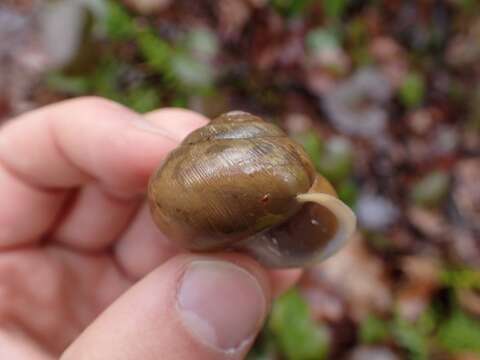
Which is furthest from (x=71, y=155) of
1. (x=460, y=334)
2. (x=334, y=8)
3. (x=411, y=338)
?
(x=334, y=8)

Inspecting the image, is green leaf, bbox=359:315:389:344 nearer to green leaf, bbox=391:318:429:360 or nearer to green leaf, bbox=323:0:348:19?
green leaf, bbox=391:318:429:360

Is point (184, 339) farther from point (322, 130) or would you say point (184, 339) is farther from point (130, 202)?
point (322, 130)

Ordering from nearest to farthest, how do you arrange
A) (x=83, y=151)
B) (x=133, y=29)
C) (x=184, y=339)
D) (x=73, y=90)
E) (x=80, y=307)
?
A: (x=184, y=339), (x=83, y=151), (x=80, y=307), (x=73, y=90), (x=133, y=29)

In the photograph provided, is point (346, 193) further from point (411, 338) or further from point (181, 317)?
point (181, 317)

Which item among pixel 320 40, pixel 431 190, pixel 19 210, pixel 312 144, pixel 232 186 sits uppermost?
pixel 232 186

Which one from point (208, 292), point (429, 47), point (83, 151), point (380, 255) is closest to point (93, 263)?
point (83, 151)

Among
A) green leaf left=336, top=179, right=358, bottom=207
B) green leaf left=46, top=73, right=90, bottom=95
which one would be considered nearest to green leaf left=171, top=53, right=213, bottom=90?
green leaf left=46, top=73, right=90, bottom=95
